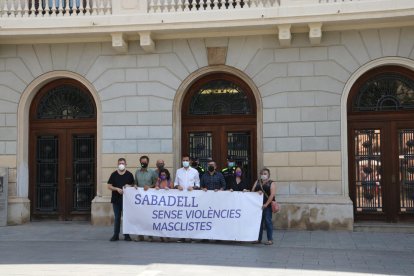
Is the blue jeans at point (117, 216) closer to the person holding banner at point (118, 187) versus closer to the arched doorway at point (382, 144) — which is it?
the person holding banner at point (118, 187)

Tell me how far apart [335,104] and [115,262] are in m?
7.05

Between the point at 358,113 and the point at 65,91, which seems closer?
the point at 358,113

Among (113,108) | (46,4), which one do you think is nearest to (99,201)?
(113,108)

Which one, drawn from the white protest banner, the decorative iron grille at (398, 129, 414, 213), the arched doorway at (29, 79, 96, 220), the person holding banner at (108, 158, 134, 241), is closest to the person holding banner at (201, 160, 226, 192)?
the white protest banner

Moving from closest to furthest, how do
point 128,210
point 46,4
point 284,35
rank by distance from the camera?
point 128,210 → point 284,35 → point 46,4

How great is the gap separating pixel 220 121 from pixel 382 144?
418 centimetres

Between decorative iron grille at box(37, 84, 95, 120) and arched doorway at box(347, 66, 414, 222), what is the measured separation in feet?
23.2

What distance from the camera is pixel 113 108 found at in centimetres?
1441

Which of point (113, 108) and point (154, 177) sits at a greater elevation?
point (113, 108)

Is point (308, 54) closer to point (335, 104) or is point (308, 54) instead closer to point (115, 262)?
point (335, 104)

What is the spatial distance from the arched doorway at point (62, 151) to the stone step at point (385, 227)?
7079 millimetres

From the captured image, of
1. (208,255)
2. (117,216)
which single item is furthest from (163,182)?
(208,255)

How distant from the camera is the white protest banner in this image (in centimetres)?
1134

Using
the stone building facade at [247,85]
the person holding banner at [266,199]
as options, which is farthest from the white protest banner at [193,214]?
the stone building facade at [247,85]
